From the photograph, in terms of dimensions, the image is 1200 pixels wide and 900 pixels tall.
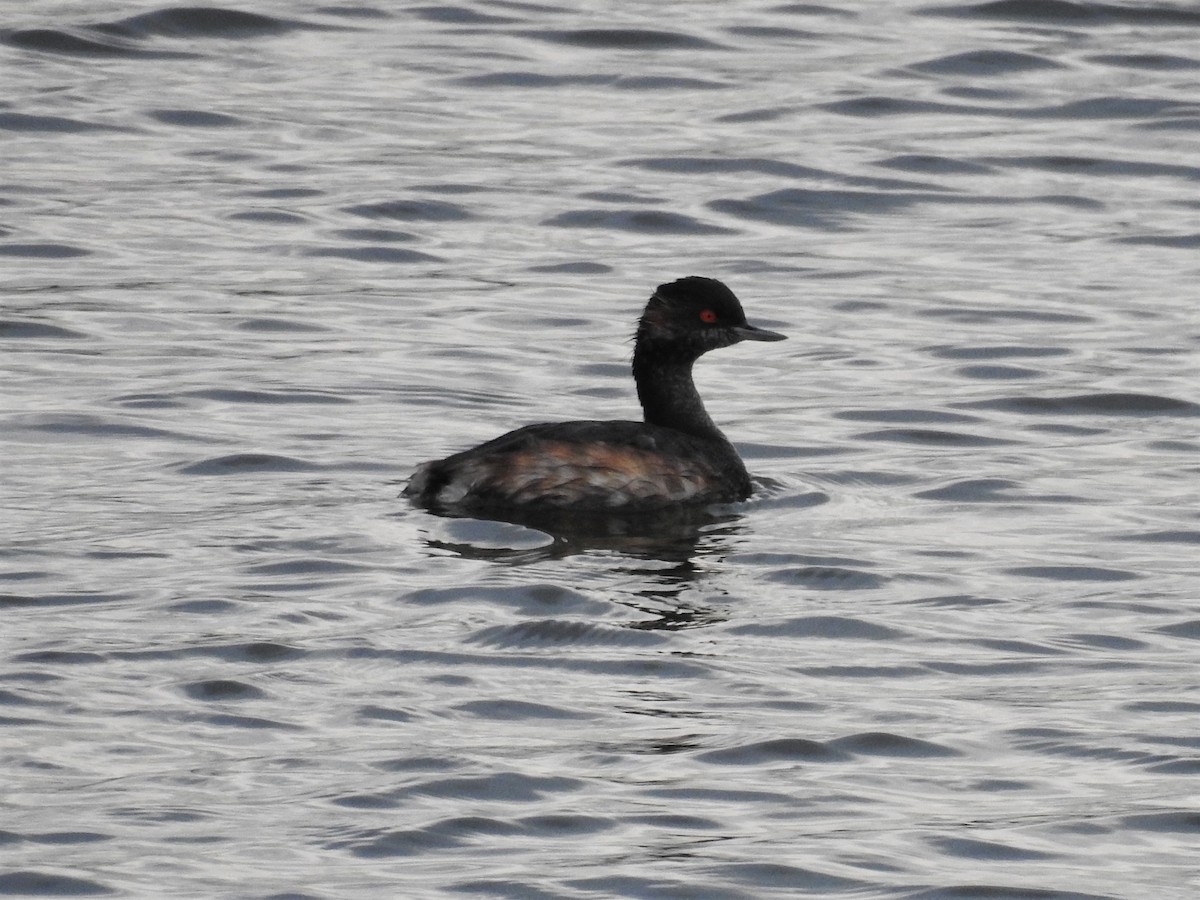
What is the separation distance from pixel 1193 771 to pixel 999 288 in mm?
8495

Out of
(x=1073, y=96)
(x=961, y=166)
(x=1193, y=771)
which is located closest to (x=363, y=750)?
(x=1193, y=771)

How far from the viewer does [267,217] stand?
1716 cm

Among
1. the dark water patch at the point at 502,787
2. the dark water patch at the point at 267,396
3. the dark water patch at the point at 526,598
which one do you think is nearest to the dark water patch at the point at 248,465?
the dark water patch at the point at 267,396

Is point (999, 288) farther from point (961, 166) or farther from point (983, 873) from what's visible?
point (983, 873)

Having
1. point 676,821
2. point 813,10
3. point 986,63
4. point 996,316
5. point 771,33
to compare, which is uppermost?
point 813,10

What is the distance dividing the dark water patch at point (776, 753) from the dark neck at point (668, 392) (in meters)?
4.22

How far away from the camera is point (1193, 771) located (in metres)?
7.52

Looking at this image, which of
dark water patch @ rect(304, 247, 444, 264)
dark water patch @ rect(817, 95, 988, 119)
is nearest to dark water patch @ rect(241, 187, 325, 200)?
dark water patch @ rect(304, 247, 444, 264)

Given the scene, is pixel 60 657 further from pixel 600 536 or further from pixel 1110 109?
pixel 1110 109

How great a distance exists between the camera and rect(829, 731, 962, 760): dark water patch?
766cm

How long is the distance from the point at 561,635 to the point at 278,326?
6008 mm

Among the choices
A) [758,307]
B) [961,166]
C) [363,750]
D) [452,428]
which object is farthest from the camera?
[961,166]

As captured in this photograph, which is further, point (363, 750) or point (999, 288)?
point (999, 288)

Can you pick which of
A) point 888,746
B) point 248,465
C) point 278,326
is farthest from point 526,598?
point 278,326
